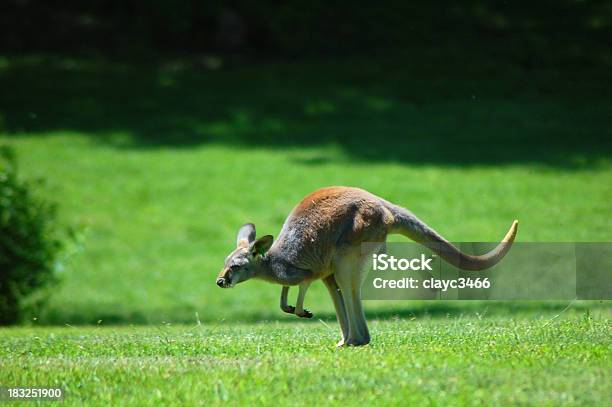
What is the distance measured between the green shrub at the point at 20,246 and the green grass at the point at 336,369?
6346 mm

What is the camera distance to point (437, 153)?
2333 cm

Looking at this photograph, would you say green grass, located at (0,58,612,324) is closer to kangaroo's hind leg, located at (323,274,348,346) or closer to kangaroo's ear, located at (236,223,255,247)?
kangaroo's ear, located at (236,223,255,247)

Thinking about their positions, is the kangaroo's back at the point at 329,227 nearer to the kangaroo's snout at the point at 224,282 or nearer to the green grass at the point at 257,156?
the kangaroo's snout at the point at 224,282

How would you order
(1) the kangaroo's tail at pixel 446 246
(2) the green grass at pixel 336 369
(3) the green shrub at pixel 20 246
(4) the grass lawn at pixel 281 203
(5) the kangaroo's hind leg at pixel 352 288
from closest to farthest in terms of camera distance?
(2) the green grass at pixel 336 369 → (4) the grass lawn at pixel 281 203 → (5) the kangaroo's hind leg at pixel 352 288 → (1) the kangaroo's tail at pixel 446 246 → (3) the green shrub at pixel 20 246

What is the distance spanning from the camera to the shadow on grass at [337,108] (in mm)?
23781

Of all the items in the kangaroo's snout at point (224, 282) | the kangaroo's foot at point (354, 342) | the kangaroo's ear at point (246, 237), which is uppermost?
the kangaroo's ear at point (246, 237)

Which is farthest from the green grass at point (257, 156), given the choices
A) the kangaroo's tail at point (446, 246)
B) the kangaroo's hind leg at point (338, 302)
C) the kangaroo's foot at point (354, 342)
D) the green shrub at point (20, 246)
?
the kangaroo's foot at point (354, 342)

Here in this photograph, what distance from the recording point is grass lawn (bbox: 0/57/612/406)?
7086 mm

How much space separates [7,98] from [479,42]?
13.0 meters

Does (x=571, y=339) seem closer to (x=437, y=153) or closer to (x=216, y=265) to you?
(x=216, y=265)

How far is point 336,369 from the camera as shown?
23.4 ft

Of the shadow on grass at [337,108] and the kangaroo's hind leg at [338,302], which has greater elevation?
the shadow on grass at [337,108]

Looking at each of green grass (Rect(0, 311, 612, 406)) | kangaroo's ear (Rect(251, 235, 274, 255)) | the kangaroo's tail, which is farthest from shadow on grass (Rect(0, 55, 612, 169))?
kangaroo's ear (Rect(251, 235, 274, 255))

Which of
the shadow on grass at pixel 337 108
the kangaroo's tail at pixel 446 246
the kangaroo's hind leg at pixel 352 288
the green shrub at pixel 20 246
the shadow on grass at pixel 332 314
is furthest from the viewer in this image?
the shadow on grass at pixel 337 108
